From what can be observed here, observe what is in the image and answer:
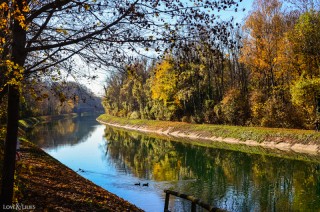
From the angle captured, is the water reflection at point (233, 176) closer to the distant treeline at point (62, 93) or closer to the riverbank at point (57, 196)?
the riverbank at point (57, 196)

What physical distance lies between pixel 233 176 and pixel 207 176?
4.91 ft

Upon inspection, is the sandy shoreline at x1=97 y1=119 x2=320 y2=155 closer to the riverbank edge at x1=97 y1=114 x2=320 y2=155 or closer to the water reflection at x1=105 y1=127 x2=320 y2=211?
the riverbank edge at x1=97 y1=114 x2=320 y2=155

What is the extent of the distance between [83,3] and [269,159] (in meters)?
22.7

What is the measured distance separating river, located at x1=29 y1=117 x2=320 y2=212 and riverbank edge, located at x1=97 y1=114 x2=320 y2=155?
363 centimetres

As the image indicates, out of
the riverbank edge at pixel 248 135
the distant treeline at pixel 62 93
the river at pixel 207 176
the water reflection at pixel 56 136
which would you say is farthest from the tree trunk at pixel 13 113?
the water reflection at pixel 56 136

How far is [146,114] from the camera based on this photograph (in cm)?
6588

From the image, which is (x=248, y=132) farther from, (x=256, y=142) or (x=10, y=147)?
(x=10, y=147)

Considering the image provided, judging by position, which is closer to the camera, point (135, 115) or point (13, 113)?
point (13, 113)

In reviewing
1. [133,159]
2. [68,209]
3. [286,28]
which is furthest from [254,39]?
[68,209]

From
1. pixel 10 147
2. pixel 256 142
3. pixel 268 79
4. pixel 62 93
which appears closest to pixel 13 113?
pixel 10 147

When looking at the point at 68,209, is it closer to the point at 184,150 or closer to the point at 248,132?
the point at 184,150

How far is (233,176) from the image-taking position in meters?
20.2

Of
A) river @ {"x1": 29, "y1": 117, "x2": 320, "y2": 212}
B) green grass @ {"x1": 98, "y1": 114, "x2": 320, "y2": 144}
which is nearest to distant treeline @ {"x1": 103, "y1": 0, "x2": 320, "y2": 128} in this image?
green grass @ {"x1": 98, "y1": 114, "x2": 320, "y2": 144}

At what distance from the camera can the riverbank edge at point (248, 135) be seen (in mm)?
29281
